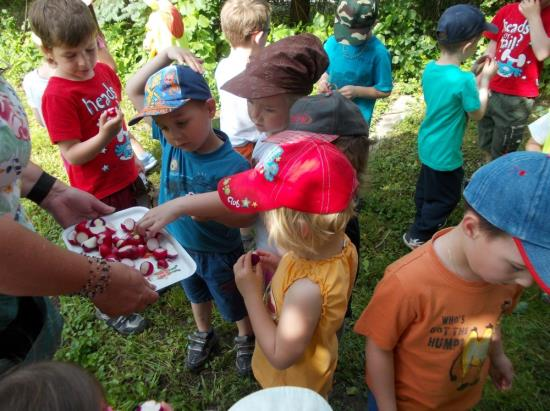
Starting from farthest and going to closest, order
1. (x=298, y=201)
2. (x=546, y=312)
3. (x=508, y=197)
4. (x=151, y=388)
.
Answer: (x=546, y=312), (x=151, y=388), (x=298, y=201), (x=508, y=197)

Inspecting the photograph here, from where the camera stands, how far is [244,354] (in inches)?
101

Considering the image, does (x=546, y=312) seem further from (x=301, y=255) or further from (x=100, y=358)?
(x=100, y=358)

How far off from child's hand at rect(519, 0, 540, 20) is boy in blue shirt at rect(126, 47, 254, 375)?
9.08 ft

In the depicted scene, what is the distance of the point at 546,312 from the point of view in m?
2.85

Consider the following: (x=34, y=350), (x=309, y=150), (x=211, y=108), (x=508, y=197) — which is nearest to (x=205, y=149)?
(x=211, y=108)

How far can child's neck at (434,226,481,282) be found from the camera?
132 cm

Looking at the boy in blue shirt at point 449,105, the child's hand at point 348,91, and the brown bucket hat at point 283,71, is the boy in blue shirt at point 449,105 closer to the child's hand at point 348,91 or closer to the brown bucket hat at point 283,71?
the child's hand at point 348,91

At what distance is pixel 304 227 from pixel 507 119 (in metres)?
3.18

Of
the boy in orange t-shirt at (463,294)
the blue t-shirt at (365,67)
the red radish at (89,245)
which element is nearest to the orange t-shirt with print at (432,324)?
the boy in orange t-shirt at (463,294)

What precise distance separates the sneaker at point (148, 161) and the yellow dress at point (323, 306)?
321 centimetres

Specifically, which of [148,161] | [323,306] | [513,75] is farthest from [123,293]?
[513,75]

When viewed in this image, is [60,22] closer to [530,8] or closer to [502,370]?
[502,370]

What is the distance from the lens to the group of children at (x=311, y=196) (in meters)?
1.33

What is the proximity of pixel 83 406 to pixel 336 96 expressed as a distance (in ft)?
5.05
